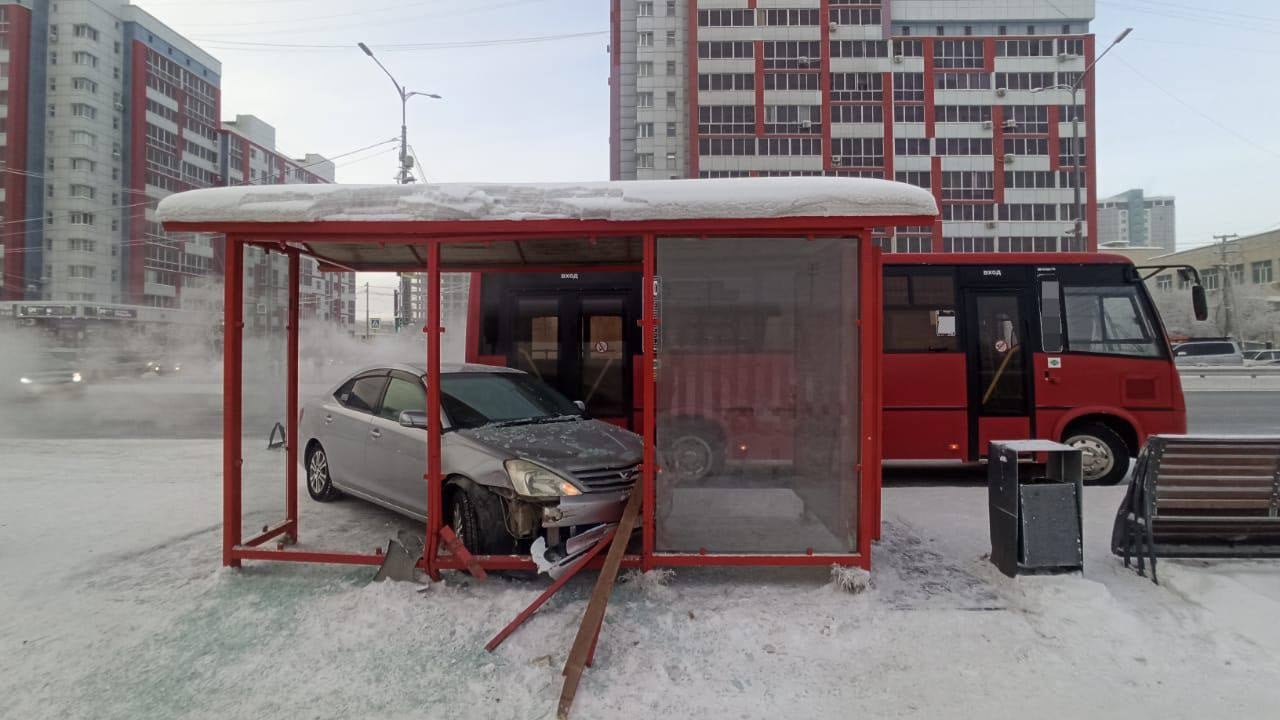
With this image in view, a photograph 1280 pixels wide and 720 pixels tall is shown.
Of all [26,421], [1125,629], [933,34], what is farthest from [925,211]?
[933,34]

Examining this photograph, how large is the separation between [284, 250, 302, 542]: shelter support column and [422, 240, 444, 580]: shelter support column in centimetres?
165

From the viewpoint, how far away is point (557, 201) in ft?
16.1

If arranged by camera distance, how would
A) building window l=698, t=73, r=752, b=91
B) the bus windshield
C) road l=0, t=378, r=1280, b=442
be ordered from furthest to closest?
building window l=698, t=73, r=752, b=91, road l=0, t=378, r=1280, b=442, the bus windshield

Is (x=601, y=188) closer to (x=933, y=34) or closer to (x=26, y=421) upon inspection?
(x=26, y=421)

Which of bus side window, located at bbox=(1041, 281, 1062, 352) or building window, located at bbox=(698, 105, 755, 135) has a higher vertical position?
building window, located at bbox=(698, 105, 755, 135)

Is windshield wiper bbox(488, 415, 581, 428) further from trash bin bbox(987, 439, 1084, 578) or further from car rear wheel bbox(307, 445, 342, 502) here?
trash bin bbox(987, 439, 1084, 578)

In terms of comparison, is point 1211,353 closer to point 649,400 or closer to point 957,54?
point 957,54

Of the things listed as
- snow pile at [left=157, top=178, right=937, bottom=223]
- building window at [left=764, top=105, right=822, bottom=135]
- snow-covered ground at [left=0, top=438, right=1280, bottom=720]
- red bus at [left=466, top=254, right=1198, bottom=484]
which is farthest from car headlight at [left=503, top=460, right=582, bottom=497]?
building window at [left=764, top=105, right=822, bottom=135]

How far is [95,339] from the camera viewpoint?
43.6m

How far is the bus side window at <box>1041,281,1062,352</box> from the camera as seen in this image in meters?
9.13

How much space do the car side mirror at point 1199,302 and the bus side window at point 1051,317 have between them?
1.42m

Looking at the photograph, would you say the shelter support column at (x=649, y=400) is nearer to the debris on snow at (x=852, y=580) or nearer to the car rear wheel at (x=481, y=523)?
the car rear wheel at (x=481, y=523)

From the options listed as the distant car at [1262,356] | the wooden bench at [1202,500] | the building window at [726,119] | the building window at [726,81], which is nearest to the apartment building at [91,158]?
the building window at [726,119]

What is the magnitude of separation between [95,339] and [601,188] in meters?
50.7
